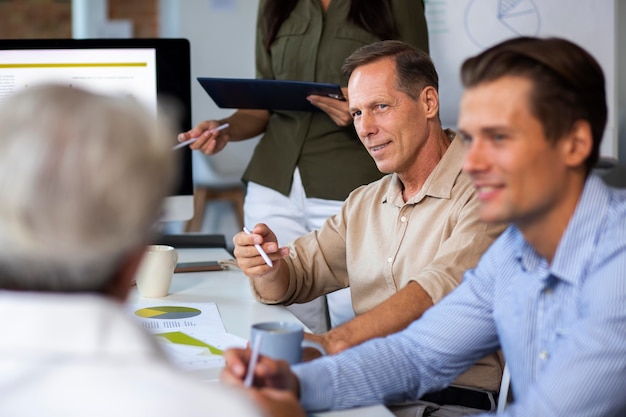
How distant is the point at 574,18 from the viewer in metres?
3.45

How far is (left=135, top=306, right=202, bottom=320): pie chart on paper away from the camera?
1.65 metres

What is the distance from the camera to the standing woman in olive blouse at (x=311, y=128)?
2.56m

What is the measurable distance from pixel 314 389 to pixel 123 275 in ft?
1.62

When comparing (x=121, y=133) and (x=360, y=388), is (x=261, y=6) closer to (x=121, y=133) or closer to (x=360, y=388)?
(x=360, y=388)

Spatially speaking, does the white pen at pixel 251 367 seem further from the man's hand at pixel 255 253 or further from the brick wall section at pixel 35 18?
the brick wall section at pixel 35 18

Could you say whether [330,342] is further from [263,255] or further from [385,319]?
[263,255]

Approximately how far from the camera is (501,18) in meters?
3.48

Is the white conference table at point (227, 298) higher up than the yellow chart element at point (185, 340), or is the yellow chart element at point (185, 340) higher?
the yellow chart element at point (185, 340)

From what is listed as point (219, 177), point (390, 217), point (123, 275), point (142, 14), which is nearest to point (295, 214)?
point (390, 217)

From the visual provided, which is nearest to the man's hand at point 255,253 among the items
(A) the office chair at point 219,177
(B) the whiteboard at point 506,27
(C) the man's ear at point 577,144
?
(C) the man's ear at point 577,144

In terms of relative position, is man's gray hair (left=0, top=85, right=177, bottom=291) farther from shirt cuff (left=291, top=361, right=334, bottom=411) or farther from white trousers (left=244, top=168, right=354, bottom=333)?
white trousers (left=244, top=168, right=354, bottom=333)

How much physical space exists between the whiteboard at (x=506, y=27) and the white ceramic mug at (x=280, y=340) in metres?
2.35

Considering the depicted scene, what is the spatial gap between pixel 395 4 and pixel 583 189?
1537mm

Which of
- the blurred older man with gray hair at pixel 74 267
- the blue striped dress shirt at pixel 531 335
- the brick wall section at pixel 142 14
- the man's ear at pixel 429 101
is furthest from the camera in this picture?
the brick wall section at pixel 142 14
